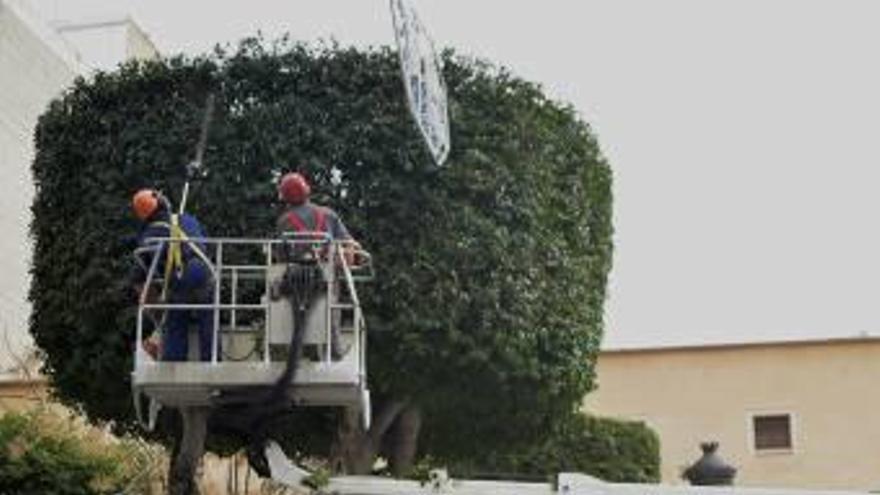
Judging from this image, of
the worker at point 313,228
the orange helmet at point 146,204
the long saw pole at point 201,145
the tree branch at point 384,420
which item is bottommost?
the tree branch at point 384,420

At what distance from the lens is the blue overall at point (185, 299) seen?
39.5 feet

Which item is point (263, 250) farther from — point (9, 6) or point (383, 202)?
point (9, 6)

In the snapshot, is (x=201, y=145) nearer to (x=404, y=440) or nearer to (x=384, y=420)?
(x=384, y=420)

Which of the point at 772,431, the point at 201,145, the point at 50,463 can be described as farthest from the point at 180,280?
the point at 772,431

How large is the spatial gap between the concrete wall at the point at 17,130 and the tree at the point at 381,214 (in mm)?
24596

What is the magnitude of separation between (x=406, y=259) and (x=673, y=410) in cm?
1622

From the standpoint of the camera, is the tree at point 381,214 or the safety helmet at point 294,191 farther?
the tree at point 381,214

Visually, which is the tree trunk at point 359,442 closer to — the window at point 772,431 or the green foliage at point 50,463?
the green foliage at point 50,463

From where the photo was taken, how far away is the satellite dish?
13.0 m

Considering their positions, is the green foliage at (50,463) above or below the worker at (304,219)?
below

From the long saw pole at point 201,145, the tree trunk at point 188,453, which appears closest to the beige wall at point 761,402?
the long saw pole at point 201,145

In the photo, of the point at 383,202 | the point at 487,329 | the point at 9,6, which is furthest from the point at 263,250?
the point at 9,6

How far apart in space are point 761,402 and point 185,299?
1986 centimetres

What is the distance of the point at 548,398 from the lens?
52.3 ft
